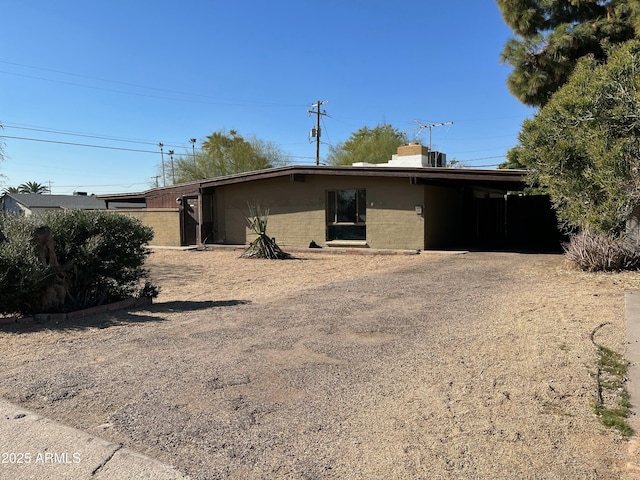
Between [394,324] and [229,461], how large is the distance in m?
3.81

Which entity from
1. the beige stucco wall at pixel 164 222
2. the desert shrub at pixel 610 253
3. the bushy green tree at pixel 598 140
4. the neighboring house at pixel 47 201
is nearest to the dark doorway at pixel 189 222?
the beige stucco wall at pixel 164 222

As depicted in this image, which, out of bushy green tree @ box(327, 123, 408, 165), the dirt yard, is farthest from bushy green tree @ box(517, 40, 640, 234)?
bushy green tree @ box(327, 123, 408, 165)

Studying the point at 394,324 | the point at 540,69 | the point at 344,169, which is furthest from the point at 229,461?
the point at 540,69

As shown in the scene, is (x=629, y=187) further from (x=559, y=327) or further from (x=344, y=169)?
(x=344, y=169)

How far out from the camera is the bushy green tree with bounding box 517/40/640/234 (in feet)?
17.3

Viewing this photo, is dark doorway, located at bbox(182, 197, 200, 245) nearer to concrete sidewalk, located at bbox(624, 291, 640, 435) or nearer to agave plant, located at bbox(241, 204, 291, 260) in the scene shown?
agave plant, located at bbox(241, 204, 291, 260)

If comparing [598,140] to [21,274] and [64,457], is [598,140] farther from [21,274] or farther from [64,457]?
[21,274]

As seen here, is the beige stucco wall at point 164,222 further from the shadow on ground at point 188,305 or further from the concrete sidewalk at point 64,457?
the concrete sidewalk at point 64,457

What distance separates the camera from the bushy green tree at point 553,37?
49.3 ft

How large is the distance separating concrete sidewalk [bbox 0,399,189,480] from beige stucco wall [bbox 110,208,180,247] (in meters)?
19.0

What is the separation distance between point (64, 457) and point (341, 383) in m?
2.15

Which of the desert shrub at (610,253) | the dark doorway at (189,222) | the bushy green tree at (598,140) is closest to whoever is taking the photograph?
the bushy green tree at (598,140)

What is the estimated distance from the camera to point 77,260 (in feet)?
24.8

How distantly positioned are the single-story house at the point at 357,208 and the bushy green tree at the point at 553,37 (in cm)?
319
